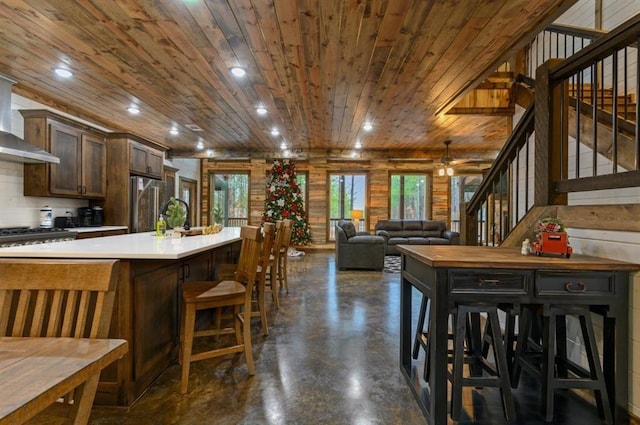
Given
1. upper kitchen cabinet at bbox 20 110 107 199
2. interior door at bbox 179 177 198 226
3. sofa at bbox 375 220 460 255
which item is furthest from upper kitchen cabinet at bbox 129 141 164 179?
sofa at bbox 375 220 460 255

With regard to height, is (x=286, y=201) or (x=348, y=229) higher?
(x=286, y=201)

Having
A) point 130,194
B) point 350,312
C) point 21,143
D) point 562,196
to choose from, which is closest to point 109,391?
point 350,312

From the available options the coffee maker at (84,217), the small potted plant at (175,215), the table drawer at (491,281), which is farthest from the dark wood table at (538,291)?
the coffee maker at (84,217)

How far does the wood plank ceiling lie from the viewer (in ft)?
8.08

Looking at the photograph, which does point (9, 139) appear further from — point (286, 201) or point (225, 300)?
point (286, 201)

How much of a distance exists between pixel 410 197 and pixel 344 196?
6.23 feet

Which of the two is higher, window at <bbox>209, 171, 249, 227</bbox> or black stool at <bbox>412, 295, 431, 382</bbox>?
window at <bbox>209, 171, 249, 227</bbox>

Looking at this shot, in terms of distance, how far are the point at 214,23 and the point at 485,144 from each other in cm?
677

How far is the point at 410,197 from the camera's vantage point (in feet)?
31.0

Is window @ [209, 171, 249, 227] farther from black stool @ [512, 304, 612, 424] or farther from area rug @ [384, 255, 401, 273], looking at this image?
black stool @ [512, 304, 612, 424]

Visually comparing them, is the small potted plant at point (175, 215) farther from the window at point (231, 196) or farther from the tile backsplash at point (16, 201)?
the window at point (231, 196)

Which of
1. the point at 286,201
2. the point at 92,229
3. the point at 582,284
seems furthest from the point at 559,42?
the point at 92,229

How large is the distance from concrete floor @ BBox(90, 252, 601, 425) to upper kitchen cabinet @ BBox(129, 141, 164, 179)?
3999mm

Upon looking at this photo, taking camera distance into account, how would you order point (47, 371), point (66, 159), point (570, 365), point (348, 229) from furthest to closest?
point (348, 229) < point (66, 159) < point (570, 365) < point (47, 371)
